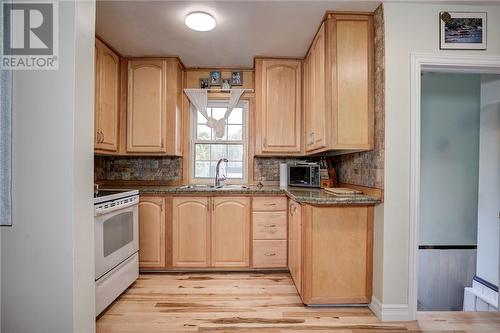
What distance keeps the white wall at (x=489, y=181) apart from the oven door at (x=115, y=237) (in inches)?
135

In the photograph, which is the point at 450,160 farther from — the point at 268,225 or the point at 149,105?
the point at 149,105

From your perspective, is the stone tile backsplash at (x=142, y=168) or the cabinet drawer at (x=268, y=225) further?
the stone tile backsplash at (x=142, y=168)

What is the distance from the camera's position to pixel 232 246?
277cm

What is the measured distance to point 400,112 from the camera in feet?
6.20

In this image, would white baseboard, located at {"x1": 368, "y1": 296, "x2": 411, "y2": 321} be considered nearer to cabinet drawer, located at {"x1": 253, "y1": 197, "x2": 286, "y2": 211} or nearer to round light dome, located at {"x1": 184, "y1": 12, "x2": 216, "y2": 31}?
cabinet drawer, located at {"x1": 253, "y1": 197, "x2": 286, "y2": 211}

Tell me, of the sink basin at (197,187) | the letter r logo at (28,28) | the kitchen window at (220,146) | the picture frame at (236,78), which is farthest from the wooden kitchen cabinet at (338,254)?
the picture frame at (236,78)

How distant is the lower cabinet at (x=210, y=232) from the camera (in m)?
2.74

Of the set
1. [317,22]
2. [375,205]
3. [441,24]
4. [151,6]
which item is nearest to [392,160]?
[375,205]

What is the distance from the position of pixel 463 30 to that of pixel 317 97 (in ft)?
3.75

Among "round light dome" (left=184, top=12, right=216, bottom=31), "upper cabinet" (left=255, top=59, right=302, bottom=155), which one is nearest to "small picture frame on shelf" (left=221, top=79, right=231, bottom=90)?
"upper cabinet" (left=255, top=59, right=302, bottom=155)

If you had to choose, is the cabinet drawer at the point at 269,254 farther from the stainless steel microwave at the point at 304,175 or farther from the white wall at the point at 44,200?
the white wall at the point at 44,200

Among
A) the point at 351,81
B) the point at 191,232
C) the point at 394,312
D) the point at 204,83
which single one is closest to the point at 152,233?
the point at 191,232

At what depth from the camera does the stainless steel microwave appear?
113 inches

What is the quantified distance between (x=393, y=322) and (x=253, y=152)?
219 cm
